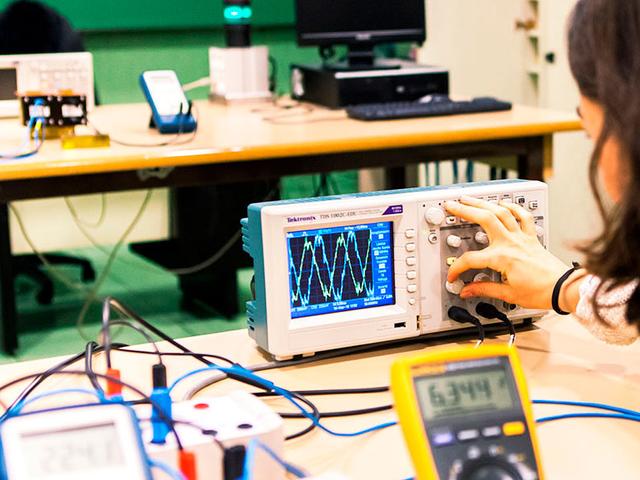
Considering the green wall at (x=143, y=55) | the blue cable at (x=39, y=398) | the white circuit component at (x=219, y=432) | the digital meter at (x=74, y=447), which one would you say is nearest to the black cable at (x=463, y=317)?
the white circuit component at (x=219, y=432)

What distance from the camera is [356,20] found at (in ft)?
10.4

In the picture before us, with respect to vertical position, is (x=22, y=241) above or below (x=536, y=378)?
below

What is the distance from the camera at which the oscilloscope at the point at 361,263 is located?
1312mm

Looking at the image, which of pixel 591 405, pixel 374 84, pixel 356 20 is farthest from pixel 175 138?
pixel 591 405

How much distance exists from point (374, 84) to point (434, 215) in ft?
5.56

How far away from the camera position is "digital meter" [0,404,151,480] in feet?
2.56

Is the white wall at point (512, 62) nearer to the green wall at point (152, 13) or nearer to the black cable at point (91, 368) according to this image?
the green wall at point (152, 13)

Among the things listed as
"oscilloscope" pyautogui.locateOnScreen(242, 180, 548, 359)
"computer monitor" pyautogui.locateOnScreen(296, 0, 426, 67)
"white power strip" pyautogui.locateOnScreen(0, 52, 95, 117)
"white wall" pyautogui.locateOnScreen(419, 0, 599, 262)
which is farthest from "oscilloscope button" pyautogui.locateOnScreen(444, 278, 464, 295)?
"white wall" pyautogui.locateOnScreen(419, 0, 599, 262)

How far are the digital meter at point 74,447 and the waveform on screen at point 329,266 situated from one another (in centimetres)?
52

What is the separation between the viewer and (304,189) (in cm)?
465

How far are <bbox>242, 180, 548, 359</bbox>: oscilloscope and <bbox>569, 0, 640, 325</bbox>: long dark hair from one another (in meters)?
0.44

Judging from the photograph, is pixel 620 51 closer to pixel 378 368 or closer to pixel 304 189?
pixel 378 368

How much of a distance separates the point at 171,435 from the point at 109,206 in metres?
3.48

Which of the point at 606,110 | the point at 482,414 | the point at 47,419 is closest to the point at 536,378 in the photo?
the point at 482,414
